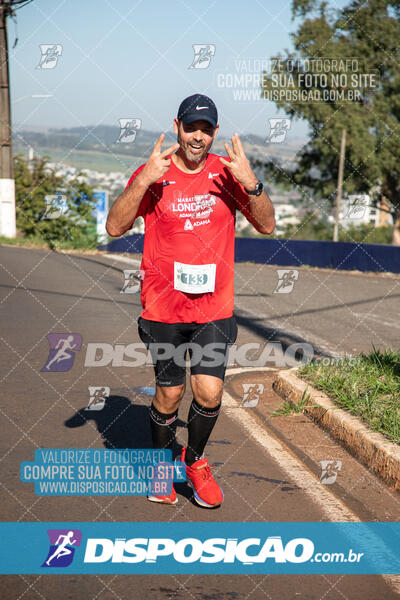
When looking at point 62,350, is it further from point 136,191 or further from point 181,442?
point 136,191

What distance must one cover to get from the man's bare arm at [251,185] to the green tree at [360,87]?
144ft

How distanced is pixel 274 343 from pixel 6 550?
598 centimetres

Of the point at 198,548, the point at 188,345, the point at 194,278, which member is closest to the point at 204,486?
the point at 198,548

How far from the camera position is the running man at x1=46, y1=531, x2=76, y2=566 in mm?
3492

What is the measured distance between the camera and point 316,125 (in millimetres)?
48531

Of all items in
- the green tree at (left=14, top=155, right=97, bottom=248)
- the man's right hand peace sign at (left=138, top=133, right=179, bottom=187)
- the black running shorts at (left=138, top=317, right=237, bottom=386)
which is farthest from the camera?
the green tree at (left=14, top=155, right=97, bottom=248)

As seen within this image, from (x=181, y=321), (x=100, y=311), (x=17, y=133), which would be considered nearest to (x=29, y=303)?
(x=100, y=311)

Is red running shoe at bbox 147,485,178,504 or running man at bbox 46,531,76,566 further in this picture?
red running shoe at bbox 147,485,178,504

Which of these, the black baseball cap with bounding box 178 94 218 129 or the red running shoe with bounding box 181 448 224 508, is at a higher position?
the black baseball cap with bounding box 178 94 218 129

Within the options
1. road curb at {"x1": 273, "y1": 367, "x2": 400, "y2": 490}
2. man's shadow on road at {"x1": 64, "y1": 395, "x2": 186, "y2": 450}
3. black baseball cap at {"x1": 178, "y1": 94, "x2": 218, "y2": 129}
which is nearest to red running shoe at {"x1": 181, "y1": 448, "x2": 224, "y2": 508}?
man's shadow on road at {"x1": 64, "y1": 395, "x2": 186, "y2": 450}

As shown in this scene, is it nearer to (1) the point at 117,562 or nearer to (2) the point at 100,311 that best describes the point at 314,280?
(2) the point at 100,311

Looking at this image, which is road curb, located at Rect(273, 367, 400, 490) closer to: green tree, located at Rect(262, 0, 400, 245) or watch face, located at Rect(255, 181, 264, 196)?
watch face, located at Rect(255, 181, 264, 196)

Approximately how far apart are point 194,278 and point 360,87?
48.3 meters

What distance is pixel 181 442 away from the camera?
5.25m
